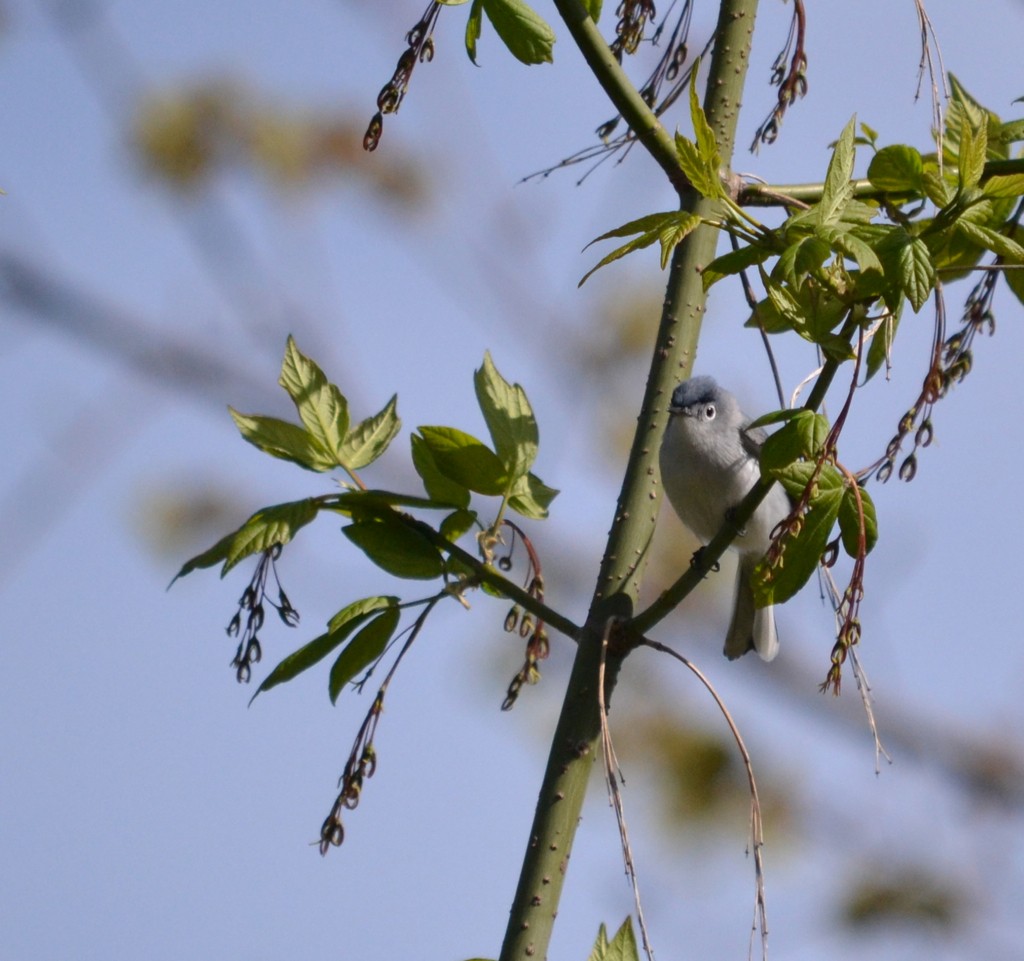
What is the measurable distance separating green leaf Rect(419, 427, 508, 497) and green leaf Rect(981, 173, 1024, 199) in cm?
51

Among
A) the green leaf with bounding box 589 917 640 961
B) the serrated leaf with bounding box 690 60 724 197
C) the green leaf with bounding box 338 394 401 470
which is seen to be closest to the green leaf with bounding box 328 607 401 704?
the green leaf with bounding box 338 394 401 470

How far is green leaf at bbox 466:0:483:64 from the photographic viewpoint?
1146 millimetres

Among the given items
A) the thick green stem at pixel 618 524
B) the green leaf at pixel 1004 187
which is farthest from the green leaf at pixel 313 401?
the green leaf at pixel 1004 187

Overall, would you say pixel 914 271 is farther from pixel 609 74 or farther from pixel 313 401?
pixel 313 401

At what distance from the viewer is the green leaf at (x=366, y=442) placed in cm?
117

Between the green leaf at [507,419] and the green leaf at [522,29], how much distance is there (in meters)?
0.30

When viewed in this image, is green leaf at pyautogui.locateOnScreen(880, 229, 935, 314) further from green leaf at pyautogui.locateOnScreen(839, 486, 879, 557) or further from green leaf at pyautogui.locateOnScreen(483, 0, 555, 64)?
green leaf at pyautogui.locateOnScreen(483, 0, 555, 64)

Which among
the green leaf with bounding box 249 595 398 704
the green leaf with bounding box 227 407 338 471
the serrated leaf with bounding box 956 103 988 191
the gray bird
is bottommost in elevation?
the green leaf with bounding box 249 595 398 704

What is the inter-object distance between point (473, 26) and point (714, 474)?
1507mm

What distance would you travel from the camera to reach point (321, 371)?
116 cm

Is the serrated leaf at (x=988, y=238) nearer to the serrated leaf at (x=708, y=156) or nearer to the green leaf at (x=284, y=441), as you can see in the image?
the serrated leaf at (x=708, y=156)

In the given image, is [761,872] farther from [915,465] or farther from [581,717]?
[915,465]

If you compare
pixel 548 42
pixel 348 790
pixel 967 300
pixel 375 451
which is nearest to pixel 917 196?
pixel 967 300

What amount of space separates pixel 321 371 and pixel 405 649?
0.97ft
